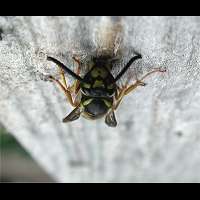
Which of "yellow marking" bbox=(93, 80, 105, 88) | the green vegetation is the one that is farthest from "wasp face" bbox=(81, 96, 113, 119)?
the green vegetation

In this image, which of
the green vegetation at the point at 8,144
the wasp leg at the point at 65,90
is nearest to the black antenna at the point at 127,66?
the wasp leg at the point at 65,90

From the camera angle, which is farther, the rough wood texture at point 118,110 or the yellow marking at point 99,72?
the yellow marking at point 99,72

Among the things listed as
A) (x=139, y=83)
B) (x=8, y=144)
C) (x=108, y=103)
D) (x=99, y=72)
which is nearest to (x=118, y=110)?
(x=108, y=103)

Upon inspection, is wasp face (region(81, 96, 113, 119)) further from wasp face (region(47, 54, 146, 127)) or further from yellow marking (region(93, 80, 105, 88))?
yellow marking (region(93, 80, 105, 88))

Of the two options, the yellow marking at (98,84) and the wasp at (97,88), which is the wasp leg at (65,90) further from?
the yellow marking at (98,84)

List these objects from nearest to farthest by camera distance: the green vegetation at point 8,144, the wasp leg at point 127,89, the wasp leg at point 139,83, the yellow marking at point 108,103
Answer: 1. the wasp leg at point 139,83
2. the wasp leg at point 127,89
3. the yellow marking at point 108,103
4. the green vegetation at point 8,144

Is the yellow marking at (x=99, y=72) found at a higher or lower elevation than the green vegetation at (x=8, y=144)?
higher
